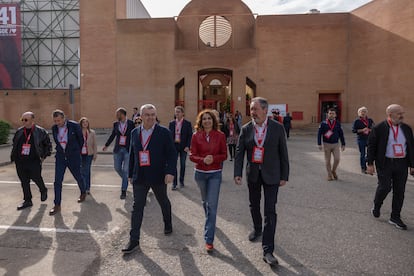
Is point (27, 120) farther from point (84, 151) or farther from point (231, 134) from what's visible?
point (231, 134)

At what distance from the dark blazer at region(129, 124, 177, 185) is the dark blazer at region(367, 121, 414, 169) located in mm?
3035

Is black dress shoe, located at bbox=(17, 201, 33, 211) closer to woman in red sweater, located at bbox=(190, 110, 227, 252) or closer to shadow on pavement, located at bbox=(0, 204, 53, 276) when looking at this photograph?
shadow on pavement, located at bbox=(0, 204, 53, 276)

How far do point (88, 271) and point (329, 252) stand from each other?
271 centimetres

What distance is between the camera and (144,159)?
12.4 ft

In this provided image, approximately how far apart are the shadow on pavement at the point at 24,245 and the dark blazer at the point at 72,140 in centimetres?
115

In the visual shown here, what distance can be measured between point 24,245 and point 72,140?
6.39 ft

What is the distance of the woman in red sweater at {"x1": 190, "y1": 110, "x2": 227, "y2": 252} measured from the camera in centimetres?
371

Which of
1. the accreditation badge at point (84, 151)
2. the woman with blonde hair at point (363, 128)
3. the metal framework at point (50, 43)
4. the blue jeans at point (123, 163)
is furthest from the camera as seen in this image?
the metal framework at point (50, 43)

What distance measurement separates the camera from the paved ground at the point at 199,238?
3.30 meters

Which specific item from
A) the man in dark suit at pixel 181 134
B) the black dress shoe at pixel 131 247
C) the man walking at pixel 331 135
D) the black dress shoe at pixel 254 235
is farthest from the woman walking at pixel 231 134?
the black dress shoe at pixel 131 247

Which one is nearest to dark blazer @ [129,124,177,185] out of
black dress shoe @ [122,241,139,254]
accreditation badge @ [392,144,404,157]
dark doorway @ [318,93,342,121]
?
black dress shoe @ [122,241,139,254]

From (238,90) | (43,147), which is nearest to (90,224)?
(43,147)

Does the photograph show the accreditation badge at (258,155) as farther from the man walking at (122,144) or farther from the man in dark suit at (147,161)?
the man walking at (122,144)

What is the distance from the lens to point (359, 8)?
2322 centimetres
